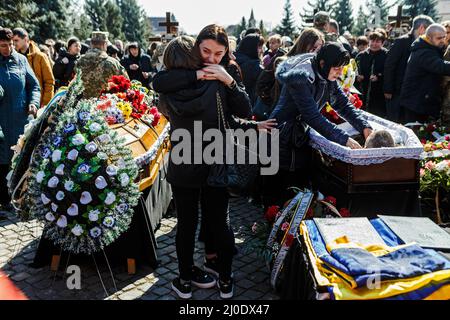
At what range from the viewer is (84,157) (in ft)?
11.5

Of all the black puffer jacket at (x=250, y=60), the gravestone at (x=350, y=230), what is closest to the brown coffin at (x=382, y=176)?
the gravestone at (x=350, y=230)

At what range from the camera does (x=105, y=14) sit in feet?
141

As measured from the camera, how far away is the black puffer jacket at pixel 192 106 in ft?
10.3

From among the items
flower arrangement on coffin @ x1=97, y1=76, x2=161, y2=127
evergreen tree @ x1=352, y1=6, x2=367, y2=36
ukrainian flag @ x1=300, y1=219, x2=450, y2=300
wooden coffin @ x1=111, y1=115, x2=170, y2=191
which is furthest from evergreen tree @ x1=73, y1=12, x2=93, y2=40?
ukrainian flag @ x1=300, y1=219, x2=450, y2=300

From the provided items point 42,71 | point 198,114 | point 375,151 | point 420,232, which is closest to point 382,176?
point 375,151

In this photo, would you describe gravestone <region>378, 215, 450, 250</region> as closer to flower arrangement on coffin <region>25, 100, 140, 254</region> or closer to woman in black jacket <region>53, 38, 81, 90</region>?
flower arrangement on coffin <region>25, 100, 140, 254</region>

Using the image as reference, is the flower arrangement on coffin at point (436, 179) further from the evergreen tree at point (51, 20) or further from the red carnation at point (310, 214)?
the evergreen tree at point (51, 20)

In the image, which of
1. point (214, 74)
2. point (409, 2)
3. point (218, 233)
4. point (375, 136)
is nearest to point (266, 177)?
point (375, 136)

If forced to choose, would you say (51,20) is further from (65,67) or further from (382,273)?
(382,273)

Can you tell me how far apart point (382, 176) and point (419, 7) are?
42122mm

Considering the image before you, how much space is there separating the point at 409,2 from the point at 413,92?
1527 inches

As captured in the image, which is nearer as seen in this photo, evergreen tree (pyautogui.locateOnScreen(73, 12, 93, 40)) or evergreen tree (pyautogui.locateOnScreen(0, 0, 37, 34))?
evergreen tree (pyautogui.locateOnScreen(0, 0, 37, 34))

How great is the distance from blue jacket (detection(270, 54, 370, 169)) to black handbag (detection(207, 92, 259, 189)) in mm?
1061

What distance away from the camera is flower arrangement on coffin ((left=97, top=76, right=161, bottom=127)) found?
15.1ft
